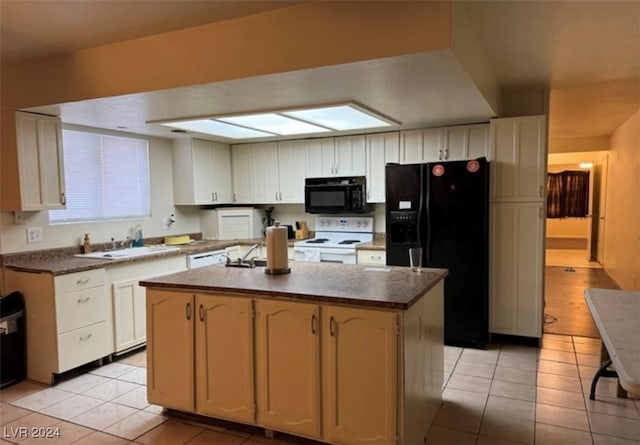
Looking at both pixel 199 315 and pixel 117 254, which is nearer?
pixel 199 315

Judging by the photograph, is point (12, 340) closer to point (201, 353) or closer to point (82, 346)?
point (82, 346)

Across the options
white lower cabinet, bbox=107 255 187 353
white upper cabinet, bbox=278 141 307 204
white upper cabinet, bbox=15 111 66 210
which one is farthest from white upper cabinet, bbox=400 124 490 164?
white upper cabinet, bbox=15 111 66 210

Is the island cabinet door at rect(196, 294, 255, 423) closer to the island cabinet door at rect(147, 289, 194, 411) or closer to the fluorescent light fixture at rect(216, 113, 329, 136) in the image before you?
the island cabinet door at rect(147, 289, 194, 411)

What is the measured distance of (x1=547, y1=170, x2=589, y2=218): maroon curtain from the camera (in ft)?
36.8

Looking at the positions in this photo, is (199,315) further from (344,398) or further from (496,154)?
(496,154)

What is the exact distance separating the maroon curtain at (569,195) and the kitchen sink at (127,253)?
32.9 ft

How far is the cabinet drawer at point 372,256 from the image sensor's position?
445 centimetres

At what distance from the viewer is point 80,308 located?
3430 mm

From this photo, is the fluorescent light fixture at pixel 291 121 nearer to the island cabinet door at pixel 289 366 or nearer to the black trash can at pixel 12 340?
the island cabinet door at pixel 289 366

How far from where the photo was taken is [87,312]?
3.48 metres

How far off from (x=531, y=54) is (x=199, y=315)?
2.87m

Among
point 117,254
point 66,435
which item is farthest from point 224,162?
point 66,435

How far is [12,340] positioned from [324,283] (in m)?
2.55

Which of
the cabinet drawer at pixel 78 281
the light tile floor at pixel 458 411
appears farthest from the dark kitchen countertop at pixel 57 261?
the light tile floor at pixel 458 411
